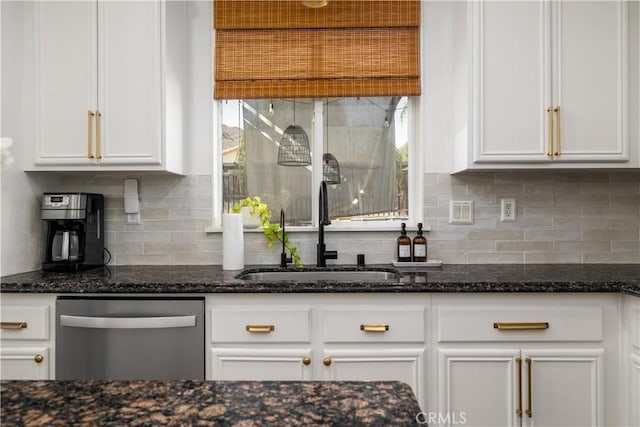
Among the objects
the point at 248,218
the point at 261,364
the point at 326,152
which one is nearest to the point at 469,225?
the point at 326,152

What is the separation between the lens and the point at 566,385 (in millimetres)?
1889

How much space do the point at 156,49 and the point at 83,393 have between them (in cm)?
192

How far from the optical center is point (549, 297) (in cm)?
191

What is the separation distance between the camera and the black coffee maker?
7.45 feet

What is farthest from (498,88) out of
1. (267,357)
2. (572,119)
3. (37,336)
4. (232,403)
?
(37,336)

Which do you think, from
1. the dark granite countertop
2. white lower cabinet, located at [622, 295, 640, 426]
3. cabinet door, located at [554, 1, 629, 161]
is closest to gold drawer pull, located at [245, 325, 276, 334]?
the dark granite countertop

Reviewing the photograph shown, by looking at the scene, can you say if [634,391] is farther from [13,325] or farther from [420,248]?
[13,325]

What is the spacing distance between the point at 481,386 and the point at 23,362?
194 cm

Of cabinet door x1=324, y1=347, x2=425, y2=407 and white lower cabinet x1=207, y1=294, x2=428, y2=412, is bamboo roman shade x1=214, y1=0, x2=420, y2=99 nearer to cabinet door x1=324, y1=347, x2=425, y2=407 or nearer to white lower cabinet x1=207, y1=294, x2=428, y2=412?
white lower cabinet x1=207, y1=294, x2=428, y2=412

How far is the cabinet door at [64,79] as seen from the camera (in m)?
2.27

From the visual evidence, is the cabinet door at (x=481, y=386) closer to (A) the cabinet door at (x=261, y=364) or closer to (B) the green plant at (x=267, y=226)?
(A) the cabinet door at (x=261, y=364)

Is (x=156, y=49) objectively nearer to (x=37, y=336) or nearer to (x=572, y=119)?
(x=37, y=336)

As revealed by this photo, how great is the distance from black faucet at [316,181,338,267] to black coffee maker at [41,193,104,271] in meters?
1.20

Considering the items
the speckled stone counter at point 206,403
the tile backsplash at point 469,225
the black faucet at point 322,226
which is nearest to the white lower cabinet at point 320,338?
the black faucet at point 322,226
